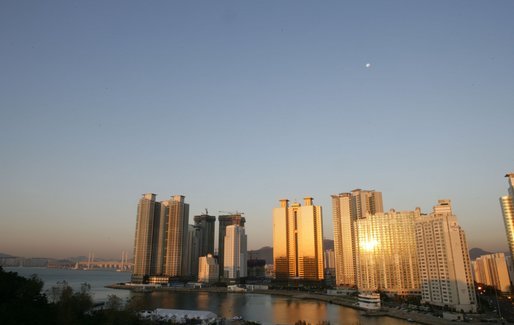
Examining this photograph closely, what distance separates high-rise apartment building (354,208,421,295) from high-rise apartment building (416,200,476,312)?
14136 mm

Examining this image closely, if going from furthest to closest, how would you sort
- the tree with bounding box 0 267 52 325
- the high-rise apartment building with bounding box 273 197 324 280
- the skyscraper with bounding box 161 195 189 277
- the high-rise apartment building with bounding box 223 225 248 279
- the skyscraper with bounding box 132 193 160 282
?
1. the high-rise apartment building with bounding box 223 225 248 279
2. the skyscraper with bounding box 161 195 189 277
3. the skyscraper with bounding box 132 193 160 282
4. the high-rise apartment building with bounding box 273 197 324 280
5. the tree with bounding box 0 267 52 325

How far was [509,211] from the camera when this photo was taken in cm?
5644

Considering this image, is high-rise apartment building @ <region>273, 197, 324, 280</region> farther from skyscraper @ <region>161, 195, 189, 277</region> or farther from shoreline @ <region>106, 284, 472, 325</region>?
skyscraper @ <region>161, 195, 189, 277</region>

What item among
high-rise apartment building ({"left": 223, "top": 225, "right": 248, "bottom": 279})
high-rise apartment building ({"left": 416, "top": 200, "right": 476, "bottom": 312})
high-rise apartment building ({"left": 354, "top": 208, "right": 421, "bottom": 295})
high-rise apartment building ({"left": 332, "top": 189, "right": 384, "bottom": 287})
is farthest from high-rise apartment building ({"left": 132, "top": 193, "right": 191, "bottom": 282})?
high-rise apartment building ({"left": 416, "top": 200, "right": 476, "bottom": 312})

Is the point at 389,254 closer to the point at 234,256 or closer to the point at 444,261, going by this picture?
the point at 444,261

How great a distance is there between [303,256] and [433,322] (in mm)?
57382

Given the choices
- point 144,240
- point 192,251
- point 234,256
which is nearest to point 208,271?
point 234,256

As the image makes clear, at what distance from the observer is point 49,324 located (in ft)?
66.1

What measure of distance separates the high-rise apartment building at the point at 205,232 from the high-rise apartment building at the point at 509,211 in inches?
3615

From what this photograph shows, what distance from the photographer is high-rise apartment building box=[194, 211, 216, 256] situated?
4993 inches

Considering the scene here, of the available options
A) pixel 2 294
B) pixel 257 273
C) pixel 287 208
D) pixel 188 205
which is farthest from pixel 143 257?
pixel 2 294

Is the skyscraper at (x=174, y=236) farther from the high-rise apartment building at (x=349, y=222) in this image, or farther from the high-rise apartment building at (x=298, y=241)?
the high-rise apartment building at (x=349, y=222)

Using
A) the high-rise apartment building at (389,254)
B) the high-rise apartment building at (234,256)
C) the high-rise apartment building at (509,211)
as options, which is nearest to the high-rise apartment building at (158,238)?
the high-rise apartment building at (234,256)

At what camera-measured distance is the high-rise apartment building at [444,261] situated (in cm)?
4406
